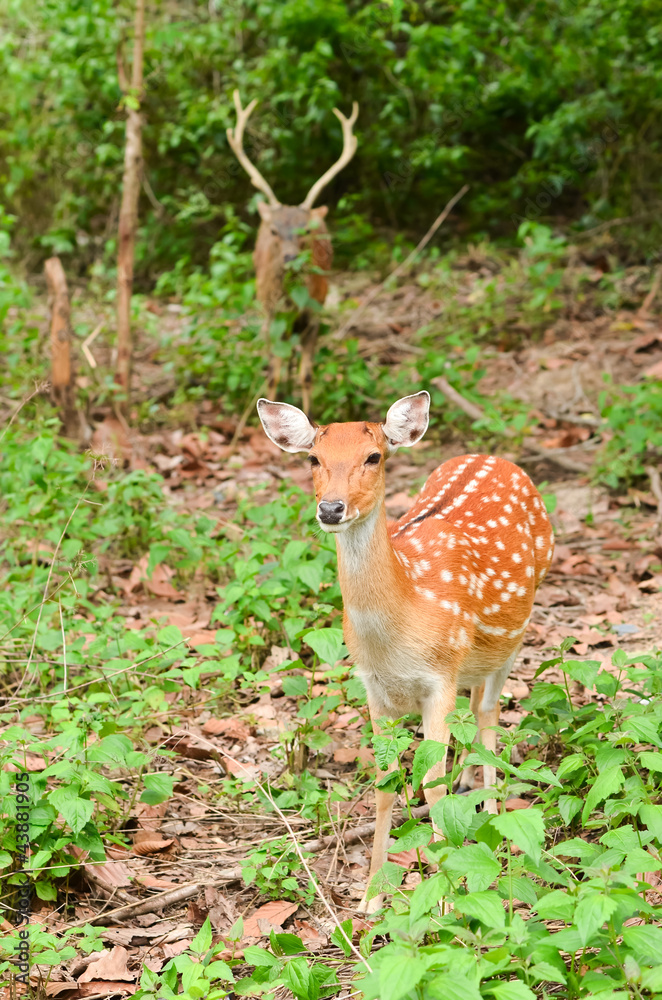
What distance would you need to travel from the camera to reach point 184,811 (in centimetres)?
397

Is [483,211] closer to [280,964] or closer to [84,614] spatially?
[84,614]

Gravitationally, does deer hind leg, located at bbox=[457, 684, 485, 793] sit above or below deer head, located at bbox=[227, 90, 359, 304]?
below

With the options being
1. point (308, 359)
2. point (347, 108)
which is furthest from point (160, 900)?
point (347, 108)

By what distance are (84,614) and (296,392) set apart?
3564 millimetres

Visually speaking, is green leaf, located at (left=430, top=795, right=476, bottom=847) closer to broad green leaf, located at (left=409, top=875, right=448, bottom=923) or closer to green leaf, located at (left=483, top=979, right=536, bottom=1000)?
broad green leaf, located at (left=409, top=875, right=448, bottom=923)

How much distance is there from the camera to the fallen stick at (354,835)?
368 centimetres

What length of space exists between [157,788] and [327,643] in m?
0.77

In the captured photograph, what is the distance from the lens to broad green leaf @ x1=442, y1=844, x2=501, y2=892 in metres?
2.37

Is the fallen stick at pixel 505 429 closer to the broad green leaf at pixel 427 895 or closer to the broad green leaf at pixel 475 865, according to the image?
the broad green leaf at pixel 475 865

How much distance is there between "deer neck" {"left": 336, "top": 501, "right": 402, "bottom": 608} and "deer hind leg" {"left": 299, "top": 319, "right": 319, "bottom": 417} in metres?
4.91

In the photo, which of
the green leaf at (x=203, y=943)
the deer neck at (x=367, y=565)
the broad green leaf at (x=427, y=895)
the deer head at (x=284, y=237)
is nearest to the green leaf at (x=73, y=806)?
the green leaf at (x=203, y=943)

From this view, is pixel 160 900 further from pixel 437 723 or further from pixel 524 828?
pixel 524 828

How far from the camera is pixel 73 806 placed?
308 centimetres
